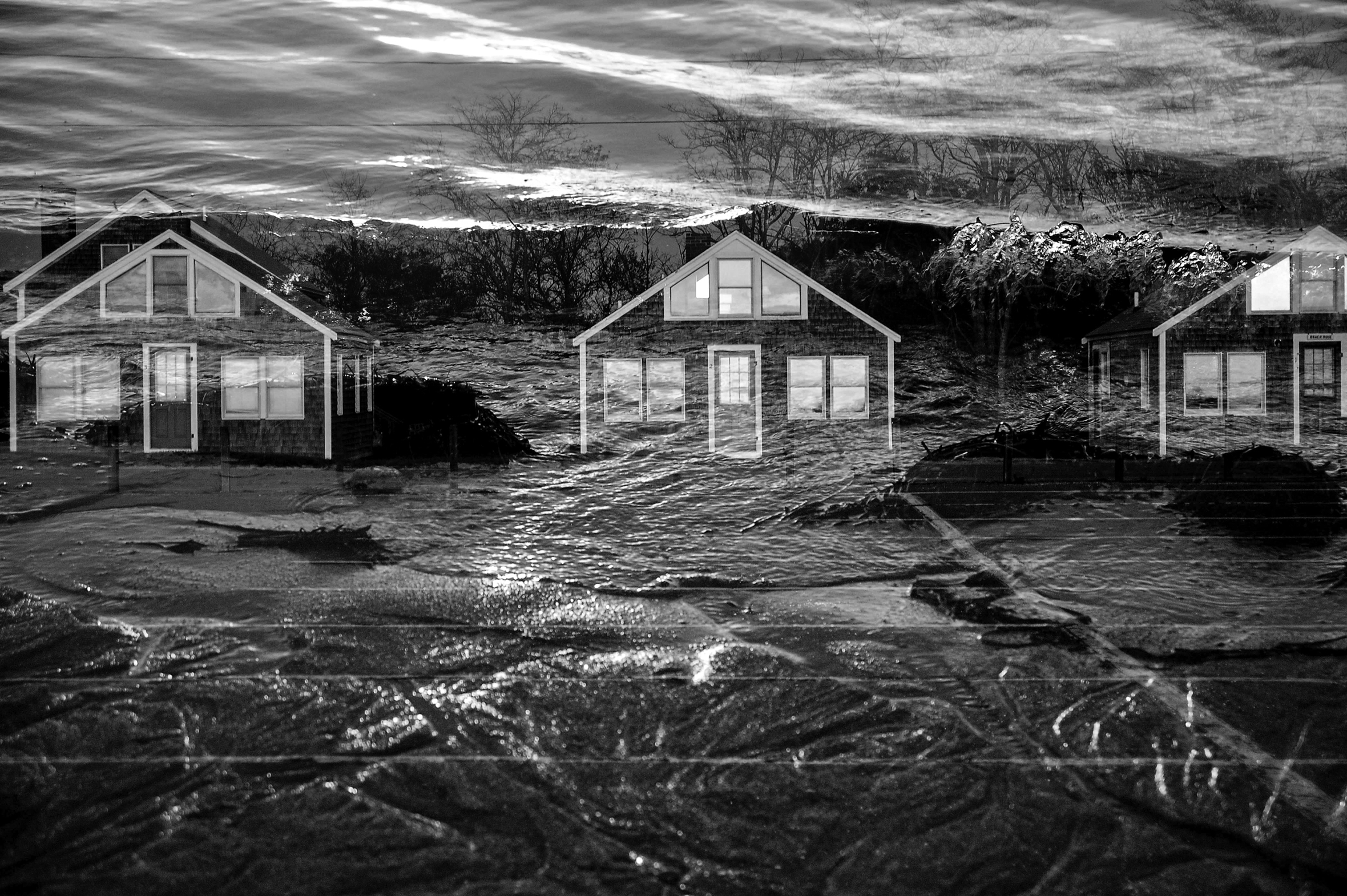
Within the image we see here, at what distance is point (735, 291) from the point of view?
1981mm

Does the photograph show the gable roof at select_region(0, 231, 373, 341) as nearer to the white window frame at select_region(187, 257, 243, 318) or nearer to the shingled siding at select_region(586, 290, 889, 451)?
the white window frame at select_region(187, 257, 243, 318)

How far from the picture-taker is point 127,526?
6.97 feet

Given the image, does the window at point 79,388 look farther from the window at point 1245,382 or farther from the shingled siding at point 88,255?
the window at point 1245,382

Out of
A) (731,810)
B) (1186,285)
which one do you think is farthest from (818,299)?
(731,810)

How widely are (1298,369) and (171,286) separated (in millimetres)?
2504

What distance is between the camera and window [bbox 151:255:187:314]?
1938 millimetres

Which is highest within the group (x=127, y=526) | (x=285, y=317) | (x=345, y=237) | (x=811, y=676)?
(x=345, y=237)

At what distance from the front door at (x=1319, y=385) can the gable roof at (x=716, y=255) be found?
37.3 inches

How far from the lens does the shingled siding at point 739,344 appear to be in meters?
1.94

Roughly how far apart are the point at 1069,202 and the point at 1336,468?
88cm

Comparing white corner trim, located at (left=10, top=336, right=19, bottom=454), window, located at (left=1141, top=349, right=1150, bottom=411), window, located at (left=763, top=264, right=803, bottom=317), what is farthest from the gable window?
window, located at (left=1141, top=349, right=1150, bottom=411)

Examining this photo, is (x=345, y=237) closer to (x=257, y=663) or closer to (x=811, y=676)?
(x=257, y=663)

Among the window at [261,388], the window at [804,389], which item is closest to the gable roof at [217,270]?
the window at [261,388]

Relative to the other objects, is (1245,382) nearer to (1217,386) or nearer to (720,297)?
(1217,386)
